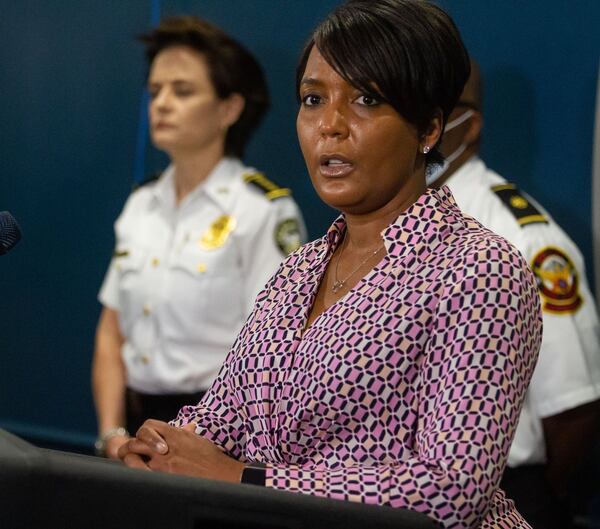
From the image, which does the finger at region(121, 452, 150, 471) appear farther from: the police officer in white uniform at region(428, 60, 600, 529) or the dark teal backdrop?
the dark teal backdrop

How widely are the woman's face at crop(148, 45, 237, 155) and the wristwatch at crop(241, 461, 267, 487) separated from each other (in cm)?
184

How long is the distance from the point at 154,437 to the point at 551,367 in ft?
4.11

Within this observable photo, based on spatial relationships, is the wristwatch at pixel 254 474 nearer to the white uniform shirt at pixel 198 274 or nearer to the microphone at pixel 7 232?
the microphone at pixel 7 232

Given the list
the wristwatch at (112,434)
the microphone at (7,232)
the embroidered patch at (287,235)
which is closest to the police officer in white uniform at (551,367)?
the embroidered patch at (287,235)

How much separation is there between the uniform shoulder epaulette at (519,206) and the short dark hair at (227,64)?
819mm

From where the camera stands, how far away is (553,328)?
7.72 feet

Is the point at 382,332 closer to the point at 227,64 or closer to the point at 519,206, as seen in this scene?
the point at 519,206

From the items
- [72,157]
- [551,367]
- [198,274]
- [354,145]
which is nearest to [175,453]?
[354,145]

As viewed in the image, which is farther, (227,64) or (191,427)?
(227,64)

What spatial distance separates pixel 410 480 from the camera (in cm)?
113

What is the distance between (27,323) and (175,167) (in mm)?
1028

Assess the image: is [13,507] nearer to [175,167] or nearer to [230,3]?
[175,167]

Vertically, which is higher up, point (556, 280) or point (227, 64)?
point (227, 64)

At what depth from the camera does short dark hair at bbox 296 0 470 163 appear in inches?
49.8
